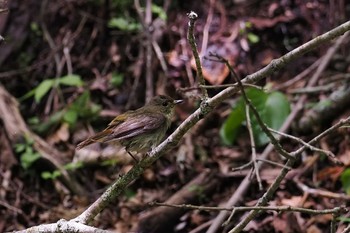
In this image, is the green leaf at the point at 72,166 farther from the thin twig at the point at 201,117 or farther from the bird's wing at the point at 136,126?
the thin twig at the point at 201,117

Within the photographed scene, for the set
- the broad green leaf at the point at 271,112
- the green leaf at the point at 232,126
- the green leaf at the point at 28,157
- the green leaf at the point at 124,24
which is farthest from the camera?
the green leaf at the point at 124,24

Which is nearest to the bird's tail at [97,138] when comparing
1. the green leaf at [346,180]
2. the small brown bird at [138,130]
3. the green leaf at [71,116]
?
the small brown bird at [138,130]

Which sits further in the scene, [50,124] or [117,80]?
[117,80]

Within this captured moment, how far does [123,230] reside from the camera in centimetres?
548

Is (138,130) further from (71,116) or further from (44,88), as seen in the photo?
(44,88)

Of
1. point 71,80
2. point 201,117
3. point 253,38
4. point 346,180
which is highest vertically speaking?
point 201,117

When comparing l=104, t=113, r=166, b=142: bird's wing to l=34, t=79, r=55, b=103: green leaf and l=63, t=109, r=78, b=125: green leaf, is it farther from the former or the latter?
l=34, t=79, r=55, b=103: green leaf

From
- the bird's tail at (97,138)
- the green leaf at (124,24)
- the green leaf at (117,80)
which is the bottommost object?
the green leaf at (117,80)

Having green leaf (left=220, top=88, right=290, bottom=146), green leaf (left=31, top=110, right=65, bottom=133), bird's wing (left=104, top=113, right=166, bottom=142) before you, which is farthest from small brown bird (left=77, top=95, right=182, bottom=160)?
green leaf (left=31, top=110, right=65, bottom=133)

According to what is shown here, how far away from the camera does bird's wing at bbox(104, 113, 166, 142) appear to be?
406 centimetres

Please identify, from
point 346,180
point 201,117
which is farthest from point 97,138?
point 346,180

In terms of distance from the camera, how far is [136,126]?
163 inches

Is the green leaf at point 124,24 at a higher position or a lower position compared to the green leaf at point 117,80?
higher

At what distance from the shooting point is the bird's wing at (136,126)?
4.06 metres
